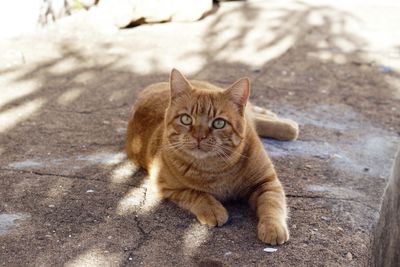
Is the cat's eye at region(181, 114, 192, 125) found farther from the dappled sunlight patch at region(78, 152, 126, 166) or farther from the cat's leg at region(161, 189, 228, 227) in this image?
the dappled sunlight patch at region(78, 152, 126, 166)

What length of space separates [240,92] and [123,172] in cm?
95

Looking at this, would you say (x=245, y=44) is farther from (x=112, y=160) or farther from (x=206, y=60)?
(x=112, y=160)

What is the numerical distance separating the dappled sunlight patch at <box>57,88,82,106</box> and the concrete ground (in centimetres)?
2

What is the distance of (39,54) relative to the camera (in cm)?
608

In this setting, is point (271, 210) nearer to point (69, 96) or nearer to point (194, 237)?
point (194, 237)

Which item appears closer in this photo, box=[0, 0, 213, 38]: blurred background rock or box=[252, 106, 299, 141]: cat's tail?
box=[252, 106, 299, 141]: cat's tail

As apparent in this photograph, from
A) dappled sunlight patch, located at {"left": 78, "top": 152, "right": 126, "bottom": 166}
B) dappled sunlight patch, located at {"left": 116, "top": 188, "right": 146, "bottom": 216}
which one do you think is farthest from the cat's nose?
dappled sunlight patch, located at {"left": 78, "top": 152, "right": 126, "bottom": 166}

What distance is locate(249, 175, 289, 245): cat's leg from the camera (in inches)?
115

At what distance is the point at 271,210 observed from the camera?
10.1 feet

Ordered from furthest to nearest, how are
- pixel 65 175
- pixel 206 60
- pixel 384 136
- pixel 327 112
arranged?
1. pixel 206 60
2. pixel 327 112
3. pixel 384 136
4. pixel 65 175

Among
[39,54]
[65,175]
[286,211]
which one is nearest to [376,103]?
A: [286,211]

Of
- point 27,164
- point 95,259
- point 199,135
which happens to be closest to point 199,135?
point 199,135

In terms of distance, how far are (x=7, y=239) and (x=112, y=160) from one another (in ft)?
3.46

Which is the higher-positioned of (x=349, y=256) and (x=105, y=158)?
(x=349, y=256)
